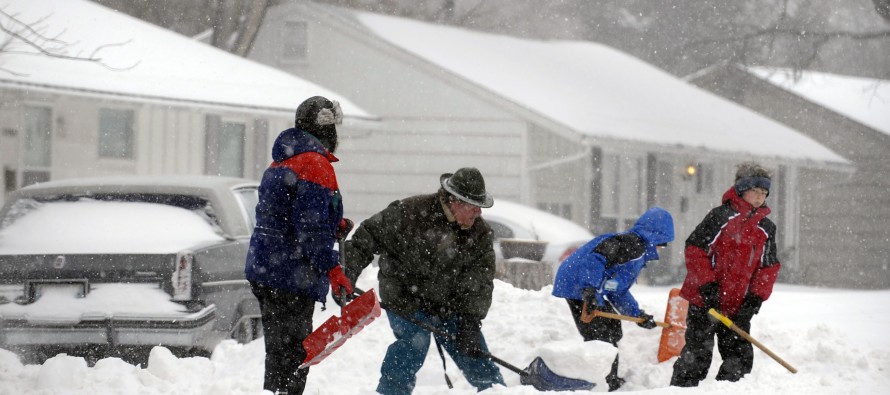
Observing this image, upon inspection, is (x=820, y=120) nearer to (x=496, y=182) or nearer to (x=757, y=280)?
(x=496, y=182)

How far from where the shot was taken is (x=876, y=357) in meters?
7.88

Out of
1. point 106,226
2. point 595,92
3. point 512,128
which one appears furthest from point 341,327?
point 595,92

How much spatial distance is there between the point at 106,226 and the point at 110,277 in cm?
43

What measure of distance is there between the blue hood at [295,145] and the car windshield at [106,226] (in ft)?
7.81

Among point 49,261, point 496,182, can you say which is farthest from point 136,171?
point 49,261

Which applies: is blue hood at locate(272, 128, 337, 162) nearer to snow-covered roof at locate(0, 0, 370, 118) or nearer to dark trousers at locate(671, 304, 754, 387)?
dark trousers at locate(671, 304, 754, 387)

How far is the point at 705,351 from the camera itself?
7031 millimetres

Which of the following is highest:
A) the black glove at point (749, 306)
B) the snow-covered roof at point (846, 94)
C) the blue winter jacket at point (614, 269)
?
the snow-covered roof at point (846, 94)

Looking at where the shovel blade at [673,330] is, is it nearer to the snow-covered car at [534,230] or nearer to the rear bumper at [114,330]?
the rear bumper at [114,330]

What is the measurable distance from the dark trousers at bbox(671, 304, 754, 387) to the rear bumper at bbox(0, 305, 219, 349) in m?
3.04

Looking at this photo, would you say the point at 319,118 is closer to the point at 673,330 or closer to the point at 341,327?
the point at 341,327

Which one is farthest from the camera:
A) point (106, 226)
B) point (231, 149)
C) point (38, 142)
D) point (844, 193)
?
point (844, 193)

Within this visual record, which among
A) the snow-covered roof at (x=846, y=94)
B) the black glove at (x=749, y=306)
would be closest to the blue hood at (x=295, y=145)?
the black glove at (x=749, y=306)

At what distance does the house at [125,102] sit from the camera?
49.8 feet
